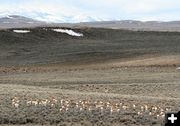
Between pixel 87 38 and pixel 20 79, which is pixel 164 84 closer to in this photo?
pixel 20 79

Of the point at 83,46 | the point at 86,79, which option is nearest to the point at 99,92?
the point at 86,79

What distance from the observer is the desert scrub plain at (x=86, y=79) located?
60.1 feet

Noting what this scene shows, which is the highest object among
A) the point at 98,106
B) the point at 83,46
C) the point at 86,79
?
the point at 98,106

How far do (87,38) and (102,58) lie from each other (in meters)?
25.7

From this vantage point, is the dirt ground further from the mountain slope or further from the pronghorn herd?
the mountain slope

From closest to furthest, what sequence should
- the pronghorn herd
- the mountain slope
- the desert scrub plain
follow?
the desert scrub plain
the pronghorn herd
the mountain slope

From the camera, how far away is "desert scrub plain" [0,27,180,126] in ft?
60.1

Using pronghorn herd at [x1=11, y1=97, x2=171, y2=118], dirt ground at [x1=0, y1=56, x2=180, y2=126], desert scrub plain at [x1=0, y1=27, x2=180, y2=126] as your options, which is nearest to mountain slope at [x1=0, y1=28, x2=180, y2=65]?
desert scrub plain at [x1=0, y1=27, x2=180, y2=126]

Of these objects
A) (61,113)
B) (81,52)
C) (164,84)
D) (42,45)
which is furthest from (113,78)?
(42,45)

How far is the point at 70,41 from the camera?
7456 centimetres

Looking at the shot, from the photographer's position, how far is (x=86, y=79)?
116ft

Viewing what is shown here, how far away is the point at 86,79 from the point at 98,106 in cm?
1593

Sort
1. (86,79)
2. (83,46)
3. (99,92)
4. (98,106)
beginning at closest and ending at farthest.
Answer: (98,106), (99,92), (86,79), (83,46)

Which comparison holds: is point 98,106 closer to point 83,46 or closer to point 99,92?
point 99,92
